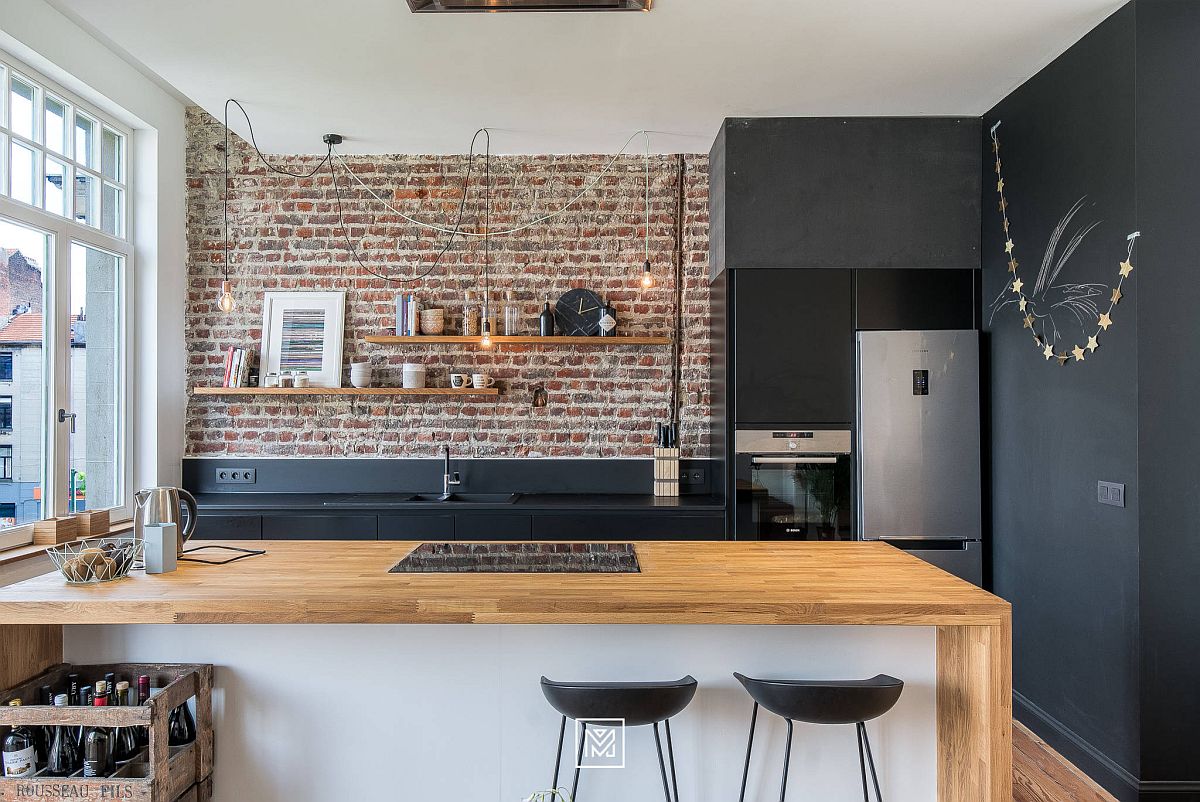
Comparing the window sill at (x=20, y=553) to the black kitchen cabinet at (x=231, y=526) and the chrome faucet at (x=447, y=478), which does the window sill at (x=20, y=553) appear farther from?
the chrome faucet at (x=447, y=478)

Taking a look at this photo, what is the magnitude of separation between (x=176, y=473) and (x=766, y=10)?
4.02m

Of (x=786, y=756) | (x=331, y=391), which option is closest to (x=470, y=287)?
(x=331, y=391)

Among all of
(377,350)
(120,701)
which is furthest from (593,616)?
(377,350)

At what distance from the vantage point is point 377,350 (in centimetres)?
466

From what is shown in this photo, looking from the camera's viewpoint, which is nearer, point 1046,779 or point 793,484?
point 1046,779

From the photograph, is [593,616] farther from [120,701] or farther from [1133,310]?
[1133,310]

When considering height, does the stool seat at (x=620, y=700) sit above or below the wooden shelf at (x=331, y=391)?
below

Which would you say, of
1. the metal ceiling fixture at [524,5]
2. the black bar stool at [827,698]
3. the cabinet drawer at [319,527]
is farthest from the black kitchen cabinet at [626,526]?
the metal ceiling fixture at [524,5]

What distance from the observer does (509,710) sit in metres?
2.21

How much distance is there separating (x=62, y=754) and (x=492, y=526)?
86.0 inches

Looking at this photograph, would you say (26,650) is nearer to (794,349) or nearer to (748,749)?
(748,749)

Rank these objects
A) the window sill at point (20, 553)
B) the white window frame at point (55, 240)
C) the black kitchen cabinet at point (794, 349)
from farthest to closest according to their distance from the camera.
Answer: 1. the black kitchen cabinet at point (794, 349)
2. the white window frame at point (55, 240)
3. the window sill at point (20, 553)

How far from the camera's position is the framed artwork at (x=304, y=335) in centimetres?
459

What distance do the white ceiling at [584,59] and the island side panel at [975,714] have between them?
89.8 inches
